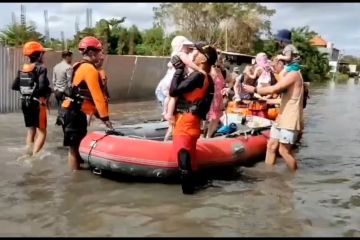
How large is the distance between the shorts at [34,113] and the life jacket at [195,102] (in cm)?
240

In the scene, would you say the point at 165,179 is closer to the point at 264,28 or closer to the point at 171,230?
the point at 171,230

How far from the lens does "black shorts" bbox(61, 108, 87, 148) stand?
6.32 meters

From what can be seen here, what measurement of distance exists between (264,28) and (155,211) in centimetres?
4143

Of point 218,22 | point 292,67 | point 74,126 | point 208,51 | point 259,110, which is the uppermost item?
point 218,22

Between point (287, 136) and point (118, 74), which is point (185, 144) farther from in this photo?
point (118, 74)

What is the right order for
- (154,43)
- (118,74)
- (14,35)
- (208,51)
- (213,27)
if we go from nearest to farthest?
1. (208,51)
2. (118,74)
3. (14,35)
4. (154,43)
5. (213,27)

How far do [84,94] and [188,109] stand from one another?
4.50ft

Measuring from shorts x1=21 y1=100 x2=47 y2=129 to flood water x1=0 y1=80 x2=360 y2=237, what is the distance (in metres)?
0.56

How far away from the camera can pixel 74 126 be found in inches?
253

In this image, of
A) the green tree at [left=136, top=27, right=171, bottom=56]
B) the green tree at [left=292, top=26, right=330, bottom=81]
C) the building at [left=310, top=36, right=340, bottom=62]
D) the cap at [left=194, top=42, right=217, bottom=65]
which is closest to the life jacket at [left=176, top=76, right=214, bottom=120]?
the cap at [left=194, top=42, right=217, bottom=65]

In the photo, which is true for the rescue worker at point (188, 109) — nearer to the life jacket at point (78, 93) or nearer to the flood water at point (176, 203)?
the flood water at point (176, 203)

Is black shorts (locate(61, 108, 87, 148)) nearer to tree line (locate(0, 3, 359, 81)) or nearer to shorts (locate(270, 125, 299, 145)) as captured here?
shorts (locate(270, 125, 299, 145))

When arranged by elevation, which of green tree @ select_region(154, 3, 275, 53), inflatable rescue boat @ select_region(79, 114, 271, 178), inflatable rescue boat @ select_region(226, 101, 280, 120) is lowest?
inflatable rescue boat @ select_region(79, 114, 271, 178)

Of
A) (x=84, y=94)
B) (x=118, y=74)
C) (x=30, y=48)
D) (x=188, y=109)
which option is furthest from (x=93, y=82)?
(x=118, y=74)
